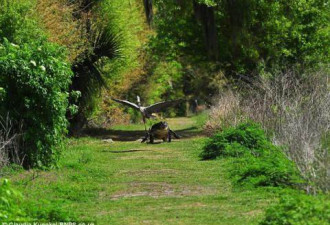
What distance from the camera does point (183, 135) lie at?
97.7 ft

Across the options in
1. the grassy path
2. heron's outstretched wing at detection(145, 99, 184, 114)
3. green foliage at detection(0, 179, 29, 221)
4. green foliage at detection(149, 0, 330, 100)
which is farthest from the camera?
green foliage at detection(149, 0, 330, 100)

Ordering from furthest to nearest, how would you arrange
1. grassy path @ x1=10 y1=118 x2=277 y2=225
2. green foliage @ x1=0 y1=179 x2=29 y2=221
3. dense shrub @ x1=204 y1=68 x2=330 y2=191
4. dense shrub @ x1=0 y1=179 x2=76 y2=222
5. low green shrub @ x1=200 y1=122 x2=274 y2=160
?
1. low green shrub @ x1=200 y1=122 x2=274 y2=160
2. dense shrub @ x1=204 y1=68 x2=330 y2=191
3. grassy path @ x1=10 y1=118 x2=277 y2=225
4. dense shrub @ x1=0 y1=179 x2=76 y2=222
5. green foliage @ x1=0 y1=179 x2=29 y2=221

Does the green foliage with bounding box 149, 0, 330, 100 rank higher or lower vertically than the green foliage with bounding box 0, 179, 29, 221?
higher

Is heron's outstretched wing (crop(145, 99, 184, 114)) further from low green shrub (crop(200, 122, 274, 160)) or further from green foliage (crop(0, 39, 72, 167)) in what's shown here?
green foliage (crop(0, 39, 72, 167))

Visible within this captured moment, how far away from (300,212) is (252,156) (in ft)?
27.0

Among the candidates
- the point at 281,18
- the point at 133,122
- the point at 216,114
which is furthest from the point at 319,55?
the point at 133,122

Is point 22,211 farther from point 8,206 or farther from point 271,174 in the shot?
point 271,174

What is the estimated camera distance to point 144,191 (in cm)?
1329

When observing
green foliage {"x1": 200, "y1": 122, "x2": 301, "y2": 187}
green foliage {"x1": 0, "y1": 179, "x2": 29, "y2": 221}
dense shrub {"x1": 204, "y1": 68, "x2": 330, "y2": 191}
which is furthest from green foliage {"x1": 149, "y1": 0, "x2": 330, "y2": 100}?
green foliage {"x1": 0, "y1": 179, "x2": 29, "y2": 221}

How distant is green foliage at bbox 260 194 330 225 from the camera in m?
8.36

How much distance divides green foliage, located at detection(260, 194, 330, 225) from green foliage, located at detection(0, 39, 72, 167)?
7650 millimetres

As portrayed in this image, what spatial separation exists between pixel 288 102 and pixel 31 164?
6348 mm

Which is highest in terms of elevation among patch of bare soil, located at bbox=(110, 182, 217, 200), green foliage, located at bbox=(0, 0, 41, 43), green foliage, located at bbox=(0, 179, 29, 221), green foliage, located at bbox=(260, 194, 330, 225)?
green foliage, located at bbox=(0, 0, 41, 43)

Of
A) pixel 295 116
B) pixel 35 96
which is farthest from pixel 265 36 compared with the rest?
pixel 35 96
